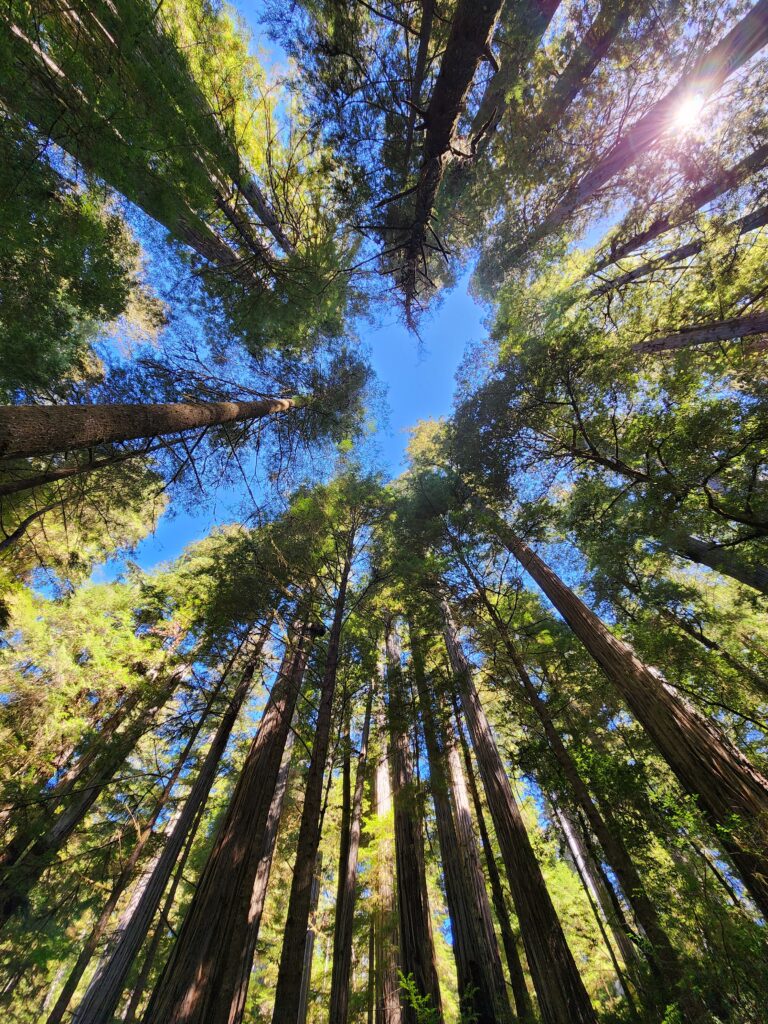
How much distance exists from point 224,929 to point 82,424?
5.29m

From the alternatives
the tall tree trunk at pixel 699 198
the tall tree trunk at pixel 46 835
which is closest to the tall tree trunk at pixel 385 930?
the tall tree trunk at pixel 46 835

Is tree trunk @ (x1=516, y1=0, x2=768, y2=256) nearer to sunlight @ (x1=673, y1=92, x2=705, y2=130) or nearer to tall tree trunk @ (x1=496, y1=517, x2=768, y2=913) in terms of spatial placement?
sunlight @ (x1=673, y1=92, x2=705, y2=130)

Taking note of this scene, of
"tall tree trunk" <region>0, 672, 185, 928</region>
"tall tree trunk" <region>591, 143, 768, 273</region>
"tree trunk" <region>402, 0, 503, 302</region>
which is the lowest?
"tall tree trunk" <region>0, 672, 185, 928</region>

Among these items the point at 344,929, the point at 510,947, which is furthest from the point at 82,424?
the point at 510,947

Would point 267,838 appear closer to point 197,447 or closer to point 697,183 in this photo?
point 197,447

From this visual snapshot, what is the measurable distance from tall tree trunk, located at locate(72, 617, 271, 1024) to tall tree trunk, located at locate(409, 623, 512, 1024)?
3122mm

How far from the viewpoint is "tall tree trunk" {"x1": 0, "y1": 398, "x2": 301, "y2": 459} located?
2494 millimetres

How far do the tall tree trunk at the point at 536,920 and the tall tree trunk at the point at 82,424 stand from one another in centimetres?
515

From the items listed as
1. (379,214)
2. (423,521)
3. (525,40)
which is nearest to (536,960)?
(423,521)

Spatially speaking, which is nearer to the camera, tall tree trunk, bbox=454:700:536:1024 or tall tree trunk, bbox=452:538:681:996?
tall tree trunk, bbox=452:538:681:996

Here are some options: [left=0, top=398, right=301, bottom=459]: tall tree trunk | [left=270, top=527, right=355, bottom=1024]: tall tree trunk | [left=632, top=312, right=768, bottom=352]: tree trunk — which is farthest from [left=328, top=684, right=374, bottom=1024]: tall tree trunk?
[left=632, top=312, right=768, bottom=352]: tree trunk

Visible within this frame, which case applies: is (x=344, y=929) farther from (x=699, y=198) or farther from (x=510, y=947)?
(x=699, y=198)

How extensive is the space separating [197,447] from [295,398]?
244 centimetres

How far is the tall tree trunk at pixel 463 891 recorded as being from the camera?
3827 mm
